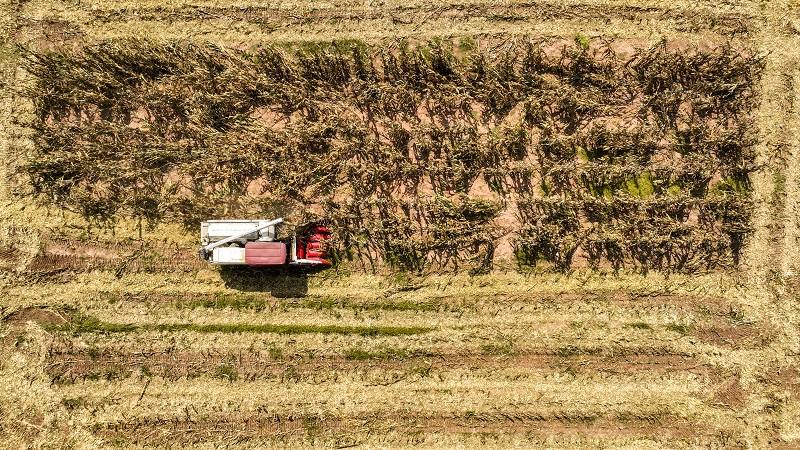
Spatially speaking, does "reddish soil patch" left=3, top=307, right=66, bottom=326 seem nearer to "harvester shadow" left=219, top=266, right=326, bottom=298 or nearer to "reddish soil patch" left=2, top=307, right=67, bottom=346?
"reddish soil patch" left=2, top=307, right=67, bottom=346

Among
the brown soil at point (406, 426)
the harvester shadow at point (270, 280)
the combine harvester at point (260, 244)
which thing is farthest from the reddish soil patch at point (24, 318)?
the harvester shadow at point (270, 280)

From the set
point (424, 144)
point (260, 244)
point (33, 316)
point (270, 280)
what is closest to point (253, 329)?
point (270, 280)

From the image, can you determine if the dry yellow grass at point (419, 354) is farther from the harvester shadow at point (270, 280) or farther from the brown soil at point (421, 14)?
the brown soil at point (421, 14)

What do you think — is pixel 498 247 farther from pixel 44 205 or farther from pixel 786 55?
pixel 44 205

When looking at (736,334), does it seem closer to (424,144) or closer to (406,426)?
(406,426)

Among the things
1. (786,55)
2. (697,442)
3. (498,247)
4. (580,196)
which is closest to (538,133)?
(580,196)

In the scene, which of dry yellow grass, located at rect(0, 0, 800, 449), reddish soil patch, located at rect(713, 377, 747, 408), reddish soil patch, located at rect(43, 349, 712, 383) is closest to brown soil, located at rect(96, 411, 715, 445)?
dry yellow grass, located at rect(0, 0, 800, 449)
